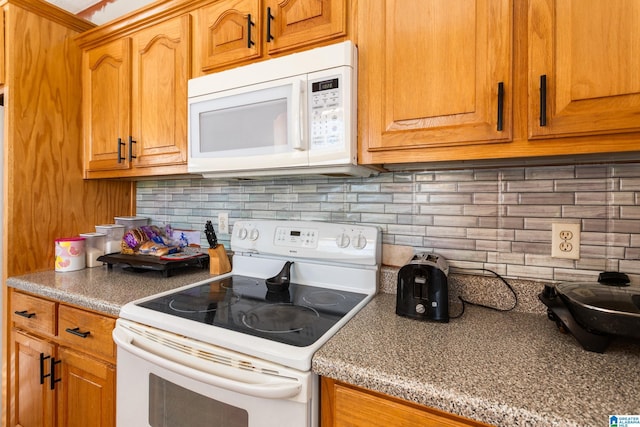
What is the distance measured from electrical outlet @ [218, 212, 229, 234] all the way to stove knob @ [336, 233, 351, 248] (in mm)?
704

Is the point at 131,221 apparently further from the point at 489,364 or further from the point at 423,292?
the point at 489,364

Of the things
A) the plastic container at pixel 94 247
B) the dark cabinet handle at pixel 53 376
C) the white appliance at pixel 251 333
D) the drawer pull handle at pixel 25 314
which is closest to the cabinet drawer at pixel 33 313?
the drawer pull handle at pixel 25 314

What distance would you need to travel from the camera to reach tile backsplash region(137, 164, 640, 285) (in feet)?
3.30

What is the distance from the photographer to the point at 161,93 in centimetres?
150

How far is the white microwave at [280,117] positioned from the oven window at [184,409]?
76 centimetres

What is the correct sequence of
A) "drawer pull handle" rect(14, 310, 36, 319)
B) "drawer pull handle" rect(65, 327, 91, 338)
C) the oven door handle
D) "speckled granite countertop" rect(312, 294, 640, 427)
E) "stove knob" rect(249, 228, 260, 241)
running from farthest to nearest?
"stove knob" rect(249, 228, 260, 241) → "drawer pull handle" rect(14, 310, 36, 319) → "drawer pull handle" rect(65, 327, 91, 338) → the oven door handle → "speckled granite countertop" rect(312, 294, 640, 427)

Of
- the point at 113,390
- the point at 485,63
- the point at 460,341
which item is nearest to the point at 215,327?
the point at 113,390

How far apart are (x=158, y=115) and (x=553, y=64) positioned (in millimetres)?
1512

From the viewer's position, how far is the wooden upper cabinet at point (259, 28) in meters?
1.11

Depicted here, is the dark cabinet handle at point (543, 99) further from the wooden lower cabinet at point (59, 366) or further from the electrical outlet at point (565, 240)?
the wooden lower cabinet at point (59, 366)

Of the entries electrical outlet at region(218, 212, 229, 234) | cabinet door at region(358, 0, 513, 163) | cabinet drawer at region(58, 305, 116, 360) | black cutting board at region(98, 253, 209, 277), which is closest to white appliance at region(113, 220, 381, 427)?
cabinet drawer at region(58, 305, 116, 360)

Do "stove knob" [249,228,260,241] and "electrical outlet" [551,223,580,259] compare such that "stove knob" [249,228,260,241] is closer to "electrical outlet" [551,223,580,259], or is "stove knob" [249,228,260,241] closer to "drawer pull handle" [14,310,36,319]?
"drawer pull handle" [14,310,36,319]

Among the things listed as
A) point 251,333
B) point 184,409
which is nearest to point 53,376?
point 184,409

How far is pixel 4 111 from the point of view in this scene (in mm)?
1565
